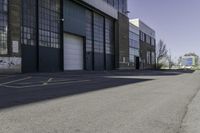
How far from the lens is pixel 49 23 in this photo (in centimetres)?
4091

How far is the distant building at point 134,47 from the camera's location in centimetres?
7594

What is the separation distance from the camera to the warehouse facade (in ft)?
108

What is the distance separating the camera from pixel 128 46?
7231 cm

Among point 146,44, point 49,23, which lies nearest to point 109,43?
point 49,23

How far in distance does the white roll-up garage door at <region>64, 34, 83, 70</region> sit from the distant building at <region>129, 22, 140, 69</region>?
88.4ft

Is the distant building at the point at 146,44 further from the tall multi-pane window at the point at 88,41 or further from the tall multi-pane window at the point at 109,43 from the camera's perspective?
the tall multi-pane window at the point at 88,41

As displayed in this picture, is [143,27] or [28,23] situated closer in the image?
[28,23]

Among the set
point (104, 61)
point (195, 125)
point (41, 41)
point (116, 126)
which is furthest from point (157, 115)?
point (104, 61)

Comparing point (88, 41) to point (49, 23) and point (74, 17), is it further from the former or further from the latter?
point (49, 23)

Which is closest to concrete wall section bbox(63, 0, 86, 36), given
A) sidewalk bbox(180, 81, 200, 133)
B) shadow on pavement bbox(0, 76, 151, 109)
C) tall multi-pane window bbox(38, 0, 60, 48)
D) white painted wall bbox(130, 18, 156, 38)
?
tall multi-pane window bbox(38, 0, 60, 48)

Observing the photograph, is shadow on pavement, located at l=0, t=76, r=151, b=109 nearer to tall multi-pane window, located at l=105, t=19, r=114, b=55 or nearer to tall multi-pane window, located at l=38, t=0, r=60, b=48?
tall multi-pane window, located at l=38, t=0, r=60, b=48

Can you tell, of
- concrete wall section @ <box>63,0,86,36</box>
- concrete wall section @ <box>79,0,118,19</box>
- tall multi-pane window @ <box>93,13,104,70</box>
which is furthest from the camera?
tall multi-pane window @ <box>93,13,104,70</box>

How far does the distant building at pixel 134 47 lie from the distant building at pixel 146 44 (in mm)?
3339

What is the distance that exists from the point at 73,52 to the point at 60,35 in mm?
4933
